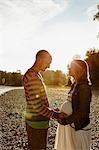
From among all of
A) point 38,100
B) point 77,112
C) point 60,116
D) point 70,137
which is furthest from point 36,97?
point 70,137

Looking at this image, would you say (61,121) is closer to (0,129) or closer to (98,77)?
(0,129)

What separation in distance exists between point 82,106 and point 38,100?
2.04 feet

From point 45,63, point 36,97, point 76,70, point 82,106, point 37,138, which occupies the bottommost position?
point 37,138

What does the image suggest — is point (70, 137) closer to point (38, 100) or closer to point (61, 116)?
point (61, 116)

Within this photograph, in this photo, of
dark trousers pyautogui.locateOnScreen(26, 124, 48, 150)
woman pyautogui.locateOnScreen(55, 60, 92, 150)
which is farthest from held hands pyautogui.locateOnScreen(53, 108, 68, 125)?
dark trousers pyautogui.locateOnScreen(26, 124, 48, 150)

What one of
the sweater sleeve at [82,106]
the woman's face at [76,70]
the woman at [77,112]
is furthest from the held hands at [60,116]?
the woman's face at [76,70]

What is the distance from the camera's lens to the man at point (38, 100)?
5441 mm

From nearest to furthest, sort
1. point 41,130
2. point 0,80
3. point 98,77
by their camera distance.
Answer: point 41,130, point 98,77, point 0,80

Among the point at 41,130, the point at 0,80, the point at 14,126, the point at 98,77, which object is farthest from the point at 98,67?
the point at 41,130

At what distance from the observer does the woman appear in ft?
17.0

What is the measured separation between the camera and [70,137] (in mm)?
5520

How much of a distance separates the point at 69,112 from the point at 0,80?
68.5 meters

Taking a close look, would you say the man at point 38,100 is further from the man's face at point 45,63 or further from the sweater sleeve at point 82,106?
the sweater sleeve at point 82,106

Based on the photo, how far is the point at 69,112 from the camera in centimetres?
538
